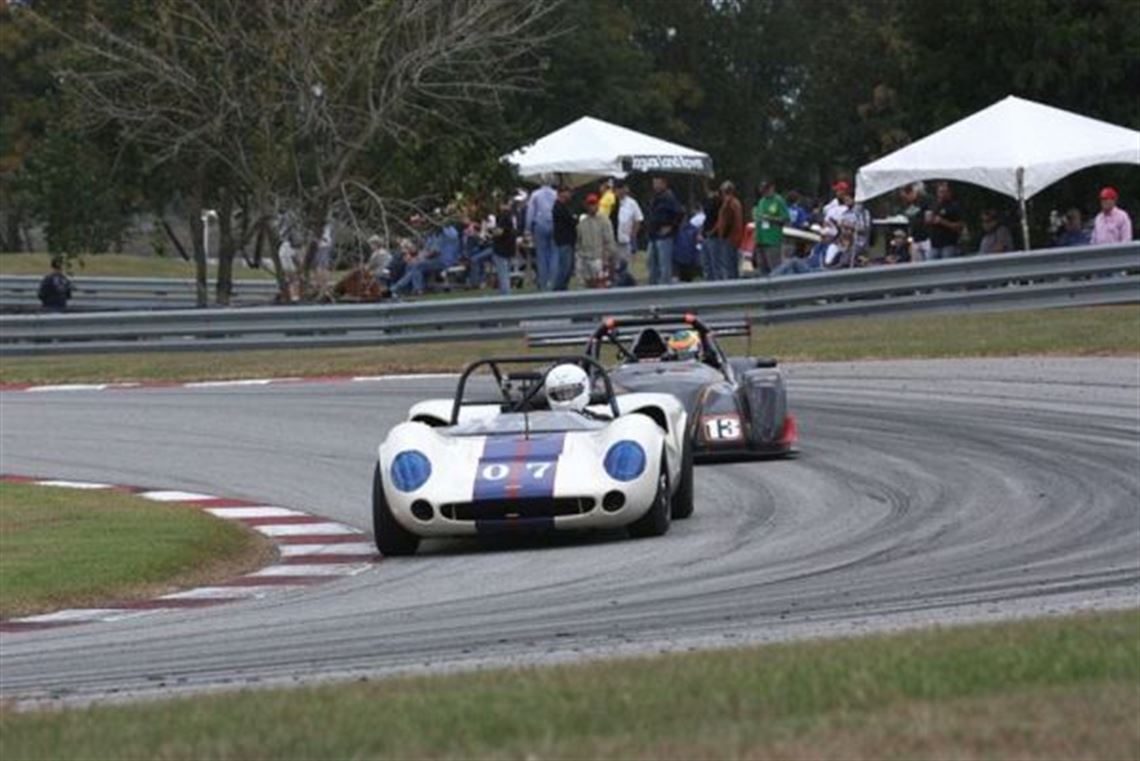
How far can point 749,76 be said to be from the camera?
281 feet

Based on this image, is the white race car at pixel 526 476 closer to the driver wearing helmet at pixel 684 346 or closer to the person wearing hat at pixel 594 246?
the driver wearing helmet at pixel 684 346

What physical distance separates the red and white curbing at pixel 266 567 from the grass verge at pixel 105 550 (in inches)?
6.4

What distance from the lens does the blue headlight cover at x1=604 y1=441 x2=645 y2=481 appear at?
14.3 m

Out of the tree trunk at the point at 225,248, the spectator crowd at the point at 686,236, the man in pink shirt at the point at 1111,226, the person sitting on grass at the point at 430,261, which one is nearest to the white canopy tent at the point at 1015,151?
the spectator crowd at the point at 686,236

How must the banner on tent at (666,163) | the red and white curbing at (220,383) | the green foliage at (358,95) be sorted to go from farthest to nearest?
the banner on tent at (666,163) → the green foliage at (358,95) → the red and white curbing at (220,383)

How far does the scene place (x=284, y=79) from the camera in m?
34.4

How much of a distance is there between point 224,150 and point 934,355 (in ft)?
43.4

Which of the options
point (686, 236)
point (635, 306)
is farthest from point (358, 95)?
point (635, 306)

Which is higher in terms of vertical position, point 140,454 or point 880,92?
point 880,92

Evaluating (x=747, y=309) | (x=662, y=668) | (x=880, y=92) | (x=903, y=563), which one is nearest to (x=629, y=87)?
(x=880, y=92)

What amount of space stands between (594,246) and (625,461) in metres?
20.7

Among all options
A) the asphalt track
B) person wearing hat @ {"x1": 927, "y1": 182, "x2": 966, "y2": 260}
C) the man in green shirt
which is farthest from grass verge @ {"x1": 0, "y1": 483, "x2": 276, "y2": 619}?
the man in green shirt

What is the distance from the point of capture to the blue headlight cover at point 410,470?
14.4 m

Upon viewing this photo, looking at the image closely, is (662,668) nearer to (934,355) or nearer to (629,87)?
(934,355)
